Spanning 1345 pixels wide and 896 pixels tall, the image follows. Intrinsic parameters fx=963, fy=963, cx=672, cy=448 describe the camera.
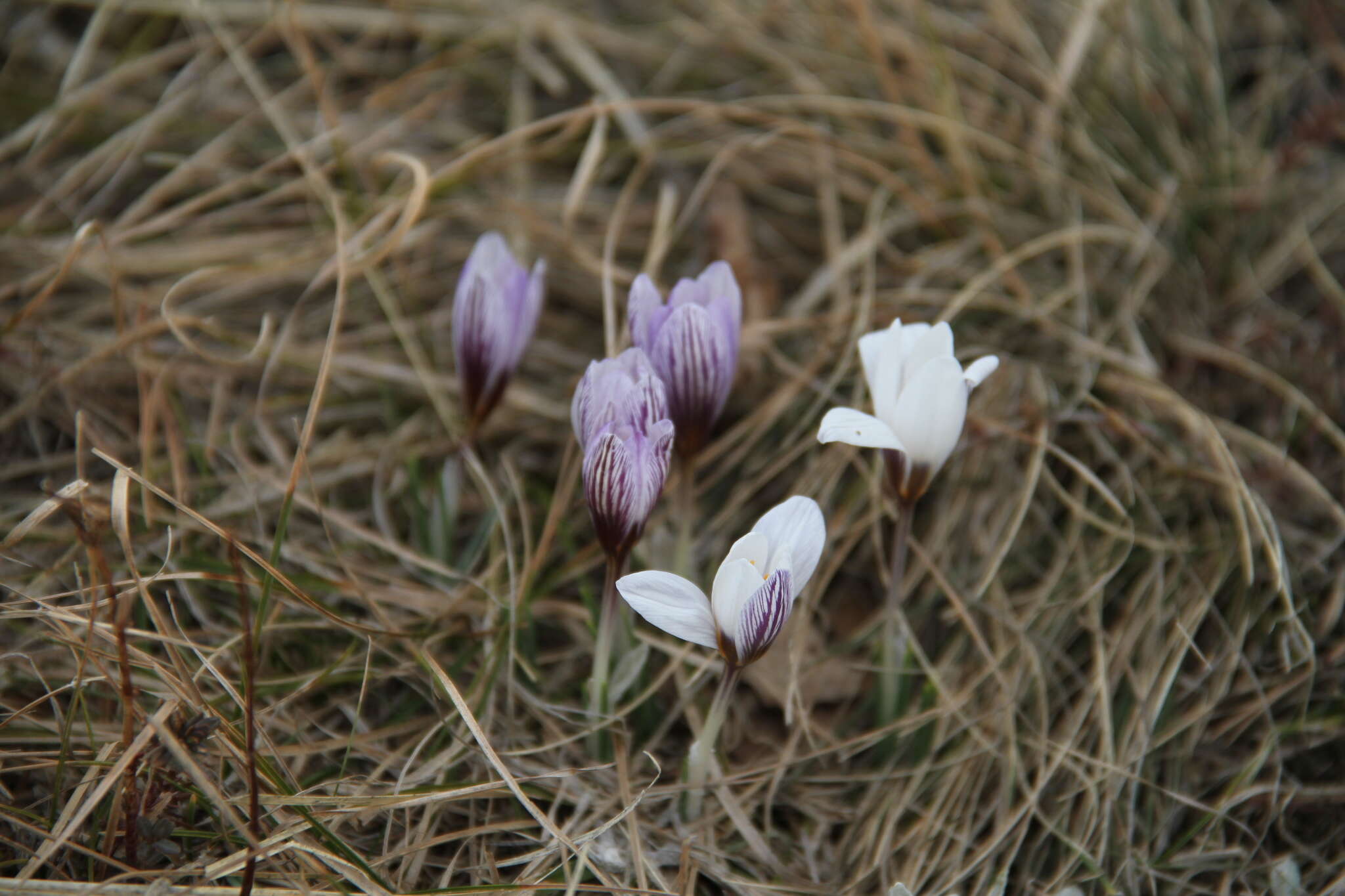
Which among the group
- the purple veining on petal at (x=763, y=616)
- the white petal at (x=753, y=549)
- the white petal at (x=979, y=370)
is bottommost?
the purple veining on petal at (x=763, y=616)

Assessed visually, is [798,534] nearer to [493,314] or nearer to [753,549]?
[753,549]

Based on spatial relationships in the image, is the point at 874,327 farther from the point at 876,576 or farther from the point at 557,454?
the point at 557,454

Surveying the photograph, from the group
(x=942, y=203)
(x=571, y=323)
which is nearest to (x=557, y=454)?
(x=571, y=323)

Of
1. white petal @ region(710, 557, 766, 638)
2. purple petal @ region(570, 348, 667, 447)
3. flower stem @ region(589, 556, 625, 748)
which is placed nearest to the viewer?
white petal @ region(710, 557, 766, 638)

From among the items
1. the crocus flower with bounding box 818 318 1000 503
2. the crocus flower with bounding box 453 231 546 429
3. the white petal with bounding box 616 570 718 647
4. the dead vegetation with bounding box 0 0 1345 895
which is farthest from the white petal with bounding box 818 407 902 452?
the crocus flower with bounding box 453 231 546 429

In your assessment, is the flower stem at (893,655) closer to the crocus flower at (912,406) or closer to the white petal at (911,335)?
the crocus flower at (912,406)

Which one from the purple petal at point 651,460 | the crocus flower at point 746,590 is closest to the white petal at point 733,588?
the crocus flower at point 746,590

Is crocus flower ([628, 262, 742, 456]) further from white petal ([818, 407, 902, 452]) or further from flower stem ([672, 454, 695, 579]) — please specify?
white petal ([818, 407, 902, 452])
